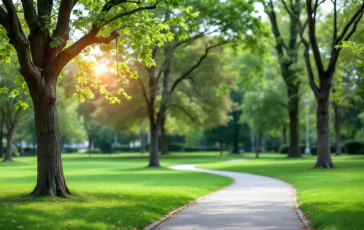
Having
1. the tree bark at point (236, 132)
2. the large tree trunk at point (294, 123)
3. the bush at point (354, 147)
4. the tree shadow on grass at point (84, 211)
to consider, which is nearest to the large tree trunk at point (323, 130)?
the large tree trunk at point (294, 123)

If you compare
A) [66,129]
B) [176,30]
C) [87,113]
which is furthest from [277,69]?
[87,113]

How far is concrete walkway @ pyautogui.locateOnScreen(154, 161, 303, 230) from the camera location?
10.1 metres

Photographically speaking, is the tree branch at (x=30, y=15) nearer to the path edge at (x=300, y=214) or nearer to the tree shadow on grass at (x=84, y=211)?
the tree shadow on grass at (x=84, y=211)

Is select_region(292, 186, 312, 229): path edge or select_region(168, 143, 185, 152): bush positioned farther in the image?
select_region(168, 143, 185, 152): bush

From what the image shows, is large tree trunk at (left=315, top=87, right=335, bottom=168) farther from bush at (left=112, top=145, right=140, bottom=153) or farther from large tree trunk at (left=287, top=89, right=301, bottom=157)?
bush at (left=112, top=145, right=140, bottom=153)

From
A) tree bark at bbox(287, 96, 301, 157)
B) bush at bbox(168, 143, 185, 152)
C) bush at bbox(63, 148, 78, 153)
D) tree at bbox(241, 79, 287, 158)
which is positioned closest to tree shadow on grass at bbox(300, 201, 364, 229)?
tree bark at bbox(287, 96, 301, 157)

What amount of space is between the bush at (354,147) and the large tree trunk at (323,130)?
99.1 ft

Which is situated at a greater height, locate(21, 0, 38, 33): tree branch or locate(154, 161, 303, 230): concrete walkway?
locate(21, 0, 38, 33): tree branch

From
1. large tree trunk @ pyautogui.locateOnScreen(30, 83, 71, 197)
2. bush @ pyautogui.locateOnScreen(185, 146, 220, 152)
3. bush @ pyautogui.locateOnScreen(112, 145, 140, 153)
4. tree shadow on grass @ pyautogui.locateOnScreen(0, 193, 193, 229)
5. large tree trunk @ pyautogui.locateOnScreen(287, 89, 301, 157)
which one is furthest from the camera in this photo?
bush @ pyautogui.locateOnScreen(112, 145, 140, 153)

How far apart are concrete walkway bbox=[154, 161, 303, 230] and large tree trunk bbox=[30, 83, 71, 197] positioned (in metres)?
3.82

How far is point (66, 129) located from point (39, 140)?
55785 mm

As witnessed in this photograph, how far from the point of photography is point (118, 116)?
5175 cm

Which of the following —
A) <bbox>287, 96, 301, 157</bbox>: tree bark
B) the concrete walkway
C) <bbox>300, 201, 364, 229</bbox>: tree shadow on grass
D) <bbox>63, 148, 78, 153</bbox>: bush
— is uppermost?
<bbox>287, 96, 301, 157</bbox>: tree bark

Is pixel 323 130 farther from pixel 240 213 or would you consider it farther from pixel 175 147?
pixel 175 147
